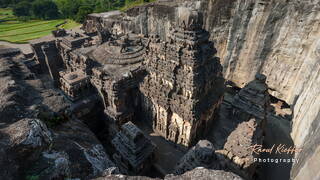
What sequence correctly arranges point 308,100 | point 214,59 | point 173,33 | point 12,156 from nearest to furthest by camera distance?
1. point 12,156
2. point 173,33
3. point 214,59
4. point 308,100

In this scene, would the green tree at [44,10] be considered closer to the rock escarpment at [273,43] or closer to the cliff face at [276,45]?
the rock escarpment at [273,43]

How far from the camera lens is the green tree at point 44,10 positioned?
71125 millimetres

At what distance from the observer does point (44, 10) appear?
72.8 m

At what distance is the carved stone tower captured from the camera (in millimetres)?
16781

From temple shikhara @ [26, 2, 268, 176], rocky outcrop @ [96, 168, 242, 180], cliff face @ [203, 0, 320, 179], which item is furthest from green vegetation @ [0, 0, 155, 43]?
rocky outcrop @ [96, 168, 242, 180]

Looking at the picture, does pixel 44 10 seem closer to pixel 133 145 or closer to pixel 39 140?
pixel 133 145

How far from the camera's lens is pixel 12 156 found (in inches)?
214

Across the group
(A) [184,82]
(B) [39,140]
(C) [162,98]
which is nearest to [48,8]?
(C) [162,98]

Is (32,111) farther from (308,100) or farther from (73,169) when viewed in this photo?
(308,100)

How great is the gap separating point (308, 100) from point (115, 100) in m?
20.6

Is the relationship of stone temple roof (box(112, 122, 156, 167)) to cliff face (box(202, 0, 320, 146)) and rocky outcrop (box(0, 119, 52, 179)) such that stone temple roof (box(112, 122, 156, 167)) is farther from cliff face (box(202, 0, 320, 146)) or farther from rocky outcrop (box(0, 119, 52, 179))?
cliff face (box(202, 0, 320, 146))

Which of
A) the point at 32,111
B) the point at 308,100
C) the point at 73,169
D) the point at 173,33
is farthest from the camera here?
the point at 308,100

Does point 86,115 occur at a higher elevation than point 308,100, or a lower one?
lower

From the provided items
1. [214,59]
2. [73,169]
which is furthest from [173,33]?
[73,169]
